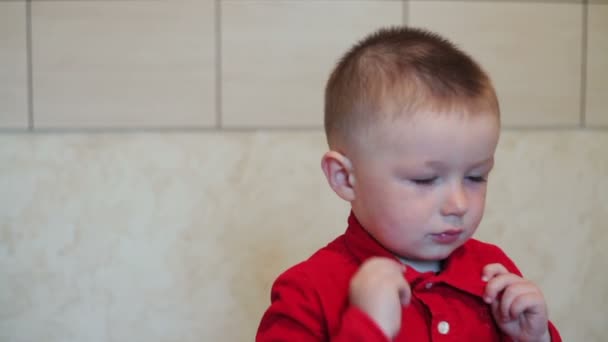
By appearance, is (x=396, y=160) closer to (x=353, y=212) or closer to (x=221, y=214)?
(x=353, y=212)

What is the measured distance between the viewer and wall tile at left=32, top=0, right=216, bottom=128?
1472 mm

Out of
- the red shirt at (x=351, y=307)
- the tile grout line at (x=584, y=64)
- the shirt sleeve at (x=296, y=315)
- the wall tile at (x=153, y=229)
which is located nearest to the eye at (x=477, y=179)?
the red shirt at (x=351, y=307)

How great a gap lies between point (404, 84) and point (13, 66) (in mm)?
932

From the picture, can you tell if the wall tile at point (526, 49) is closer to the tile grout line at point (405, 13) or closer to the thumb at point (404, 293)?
the tile grout line at point (405, 13)

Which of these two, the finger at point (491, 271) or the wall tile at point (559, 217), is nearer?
the finger at point (491, 271)

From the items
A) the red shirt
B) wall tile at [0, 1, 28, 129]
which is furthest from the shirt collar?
wall tile at [0, 1, 28, 129]

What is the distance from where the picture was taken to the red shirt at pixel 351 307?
871 millimetres

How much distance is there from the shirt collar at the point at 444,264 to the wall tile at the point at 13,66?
2.75 feet

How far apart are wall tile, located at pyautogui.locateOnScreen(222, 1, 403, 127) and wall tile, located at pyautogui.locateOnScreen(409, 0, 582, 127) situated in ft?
0.62

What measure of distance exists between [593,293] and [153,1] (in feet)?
3.95

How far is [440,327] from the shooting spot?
871mm

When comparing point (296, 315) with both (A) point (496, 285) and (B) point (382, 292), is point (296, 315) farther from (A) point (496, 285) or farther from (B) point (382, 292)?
(A) point (496, 285)

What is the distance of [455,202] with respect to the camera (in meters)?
0.85

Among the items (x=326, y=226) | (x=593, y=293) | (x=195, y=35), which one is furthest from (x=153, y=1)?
(x=593, y=293)
